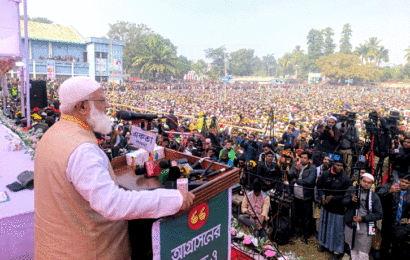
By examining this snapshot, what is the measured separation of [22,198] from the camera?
2592 millimetres

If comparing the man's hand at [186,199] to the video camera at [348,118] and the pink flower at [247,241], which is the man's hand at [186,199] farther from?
the video camera at [348,118]

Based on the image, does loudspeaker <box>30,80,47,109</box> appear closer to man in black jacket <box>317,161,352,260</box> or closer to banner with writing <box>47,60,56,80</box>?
man in black jacket <box>317,161,352,260</box>

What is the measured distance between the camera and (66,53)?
1259 inches

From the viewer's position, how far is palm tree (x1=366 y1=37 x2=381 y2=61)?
167 feet

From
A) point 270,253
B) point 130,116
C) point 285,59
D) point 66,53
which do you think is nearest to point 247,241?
point 270,253

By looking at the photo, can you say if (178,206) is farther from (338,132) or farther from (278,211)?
(338,132)

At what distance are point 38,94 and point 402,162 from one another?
891 cm

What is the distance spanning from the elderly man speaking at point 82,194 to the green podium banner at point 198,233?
16cm

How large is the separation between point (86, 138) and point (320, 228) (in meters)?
3.94

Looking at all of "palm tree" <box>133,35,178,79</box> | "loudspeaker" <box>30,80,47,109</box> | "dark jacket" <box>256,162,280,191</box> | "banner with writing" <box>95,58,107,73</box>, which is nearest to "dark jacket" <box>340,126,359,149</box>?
"dark jacket" <box>256,162,280,191</box>

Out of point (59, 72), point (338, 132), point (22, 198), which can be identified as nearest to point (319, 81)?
point (59, 72)

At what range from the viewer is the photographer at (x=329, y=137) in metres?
5.60

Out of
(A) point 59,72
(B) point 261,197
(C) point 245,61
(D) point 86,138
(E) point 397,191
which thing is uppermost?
(C) point 245,61

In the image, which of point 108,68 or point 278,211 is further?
point 108,68
